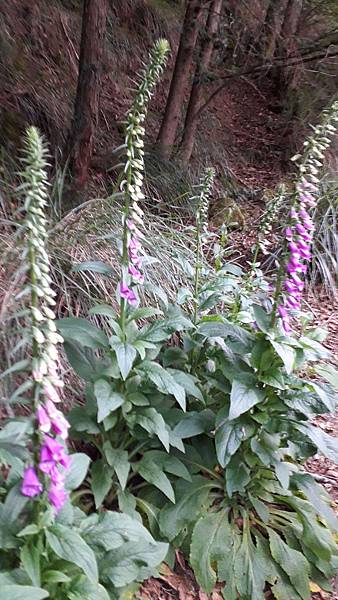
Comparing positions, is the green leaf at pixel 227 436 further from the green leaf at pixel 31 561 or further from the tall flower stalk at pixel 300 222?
the green leaf at pixel 31 561

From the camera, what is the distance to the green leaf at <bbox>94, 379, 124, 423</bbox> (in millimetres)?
2633

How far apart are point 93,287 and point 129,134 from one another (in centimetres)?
140

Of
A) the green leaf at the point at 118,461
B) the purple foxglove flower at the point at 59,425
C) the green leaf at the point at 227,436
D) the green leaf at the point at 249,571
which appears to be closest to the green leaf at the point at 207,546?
the green leaf at the point at 249,571

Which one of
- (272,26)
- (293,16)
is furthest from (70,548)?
(293,16)

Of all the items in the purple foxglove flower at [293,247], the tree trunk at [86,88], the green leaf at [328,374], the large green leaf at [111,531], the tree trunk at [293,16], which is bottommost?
the large green leaf at [111,531]

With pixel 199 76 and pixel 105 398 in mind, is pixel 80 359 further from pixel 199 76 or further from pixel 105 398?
pixel 199 76

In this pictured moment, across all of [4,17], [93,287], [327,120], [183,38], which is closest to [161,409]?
[93,287]

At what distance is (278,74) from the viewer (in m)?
10.7

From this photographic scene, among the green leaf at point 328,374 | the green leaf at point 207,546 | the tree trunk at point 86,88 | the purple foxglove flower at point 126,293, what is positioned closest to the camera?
the purple foxglove flower at point 126,293

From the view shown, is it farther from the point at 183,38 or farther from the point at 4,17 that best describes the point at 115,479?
the point at 4,17

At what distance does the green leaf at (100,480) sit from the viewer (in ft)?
9.25

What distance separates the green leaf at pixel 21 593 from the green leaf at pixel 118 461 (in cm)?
89

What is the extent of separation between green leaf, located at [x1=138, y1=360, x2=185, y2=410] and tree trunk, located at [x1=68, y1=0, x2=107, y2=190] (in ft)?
9.57

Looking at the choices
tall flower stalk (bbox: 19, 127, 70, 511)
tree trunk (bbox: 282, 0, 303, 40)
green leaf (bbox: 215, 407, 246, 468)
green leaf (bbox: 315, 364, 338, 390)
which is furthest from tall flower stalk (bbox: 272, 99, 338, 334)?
tree trunk (bbox: 282, 0, 303, 40)
